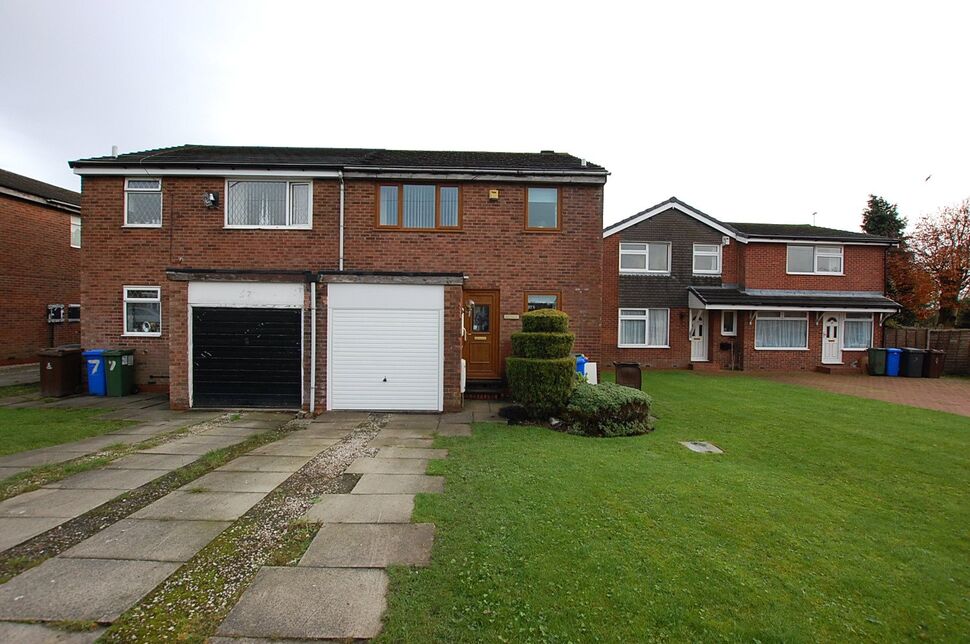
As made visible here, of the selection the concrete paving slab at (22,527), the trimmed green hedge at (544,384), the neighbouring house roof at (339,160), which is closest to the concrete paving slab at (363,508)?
the concrete paving slab at (22,527)

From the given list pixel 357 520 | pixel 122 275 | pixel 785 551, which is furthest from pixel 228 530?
pixel 122 275

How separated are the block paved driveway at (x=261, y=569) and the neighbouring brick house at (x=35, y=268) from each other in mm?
16389

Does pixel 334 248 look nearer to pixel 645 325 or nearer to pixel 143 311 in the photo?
pixel 143 311

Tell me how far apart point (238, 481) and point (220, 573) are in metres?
2.09

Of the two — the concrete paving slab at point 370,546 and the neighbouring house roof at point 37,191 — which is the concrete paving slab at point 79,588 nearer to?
the concrete paving slab at point 370,546

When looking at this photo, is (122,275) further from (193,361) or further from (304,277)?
(304,277)

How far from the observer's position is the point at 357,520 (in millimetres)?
3805

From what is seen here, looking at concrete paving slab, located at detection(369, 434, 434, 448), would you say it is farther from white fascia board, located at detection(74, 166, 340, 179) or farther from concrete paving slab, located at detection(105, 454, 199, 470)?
white fascia board, located at detection(74, 166, 340, 179)

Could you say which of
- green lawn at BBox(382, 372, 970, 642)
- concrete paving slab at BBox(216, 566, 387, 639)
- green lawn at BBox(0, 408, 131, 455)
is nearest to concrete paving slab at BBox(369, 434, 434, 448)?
green lawn at BBox(382, 372, 970, 642)

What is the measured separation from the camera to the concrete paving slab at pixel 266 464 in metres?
5.23

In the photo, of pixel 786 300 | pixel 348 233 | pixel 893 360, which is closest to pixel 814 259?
pixel 786 300

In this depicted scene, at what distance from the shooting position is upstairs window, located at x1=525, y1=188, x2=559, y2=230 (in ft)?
34.6

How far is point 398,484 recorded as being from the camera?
15.4ft

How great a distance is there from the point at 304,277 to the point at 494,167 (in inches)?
209
